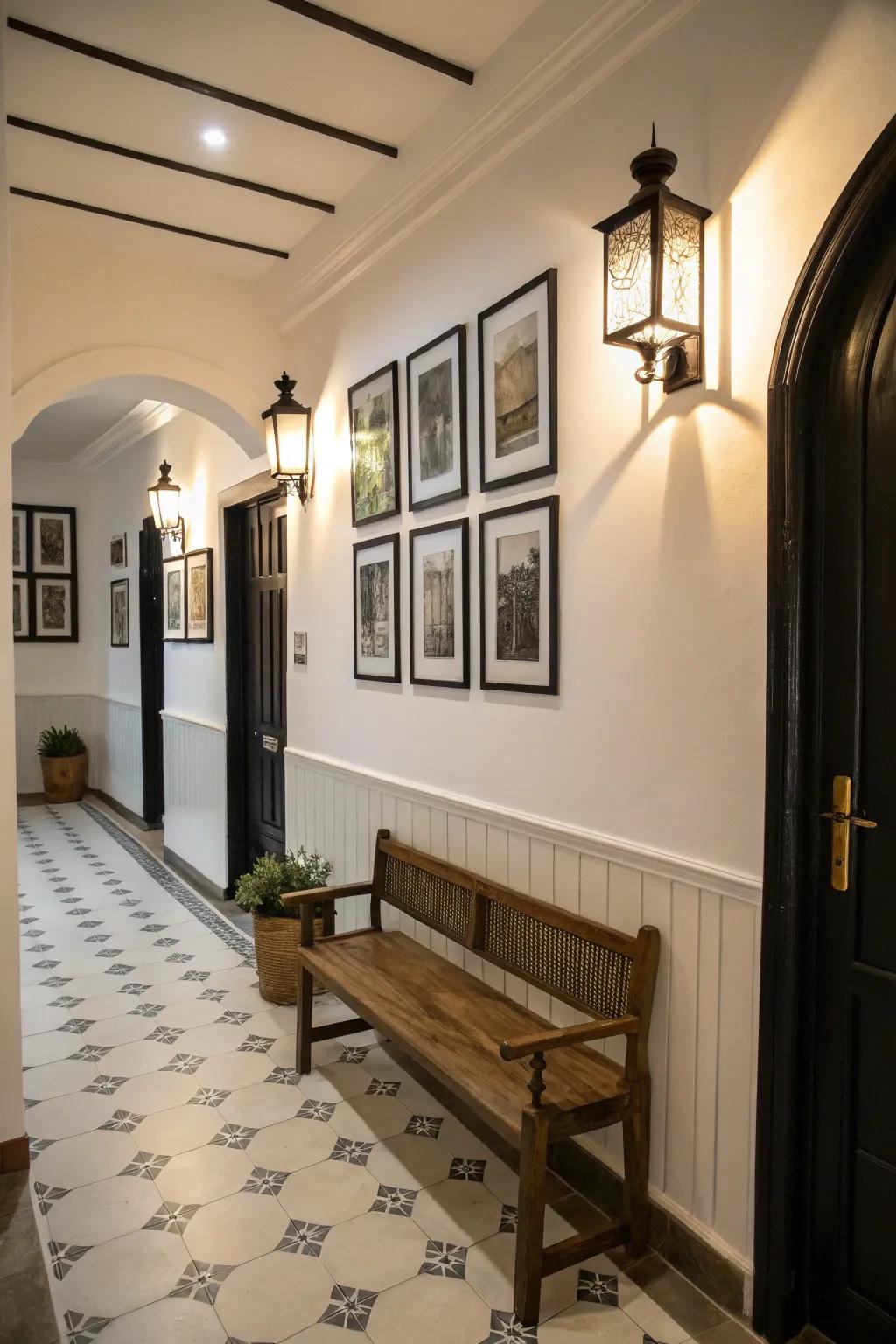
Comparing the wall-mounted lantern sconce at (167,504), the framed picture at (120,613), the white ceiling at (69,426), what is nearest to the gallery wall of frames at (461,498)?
the wall-mounted lantern sconce at (167,504)

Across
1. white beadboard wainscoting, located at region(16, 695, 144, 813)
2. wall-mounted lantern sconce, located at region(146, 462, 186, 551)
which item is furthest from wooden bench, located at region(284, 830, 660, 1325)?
white beadboard wainscoting, located at region(16, 695, 144, 813)

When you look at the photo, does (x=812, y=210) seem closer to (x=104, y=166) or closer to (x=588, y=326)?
(x=588, y=326)

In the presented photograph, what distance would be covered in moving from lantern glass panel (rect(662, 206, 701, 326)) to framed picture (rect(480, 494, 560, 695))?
0.64 m

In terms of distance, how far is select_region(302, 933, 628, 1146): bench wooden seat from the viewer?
6.94ft

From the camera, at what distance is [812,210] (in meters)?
1.79

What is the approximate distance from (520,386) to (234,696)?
9.88 ft

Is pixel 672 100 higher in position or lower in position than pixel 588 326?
higher

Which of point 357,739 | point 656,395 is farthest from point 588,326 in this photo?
point 357,739

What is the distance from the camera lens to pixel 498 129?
105 inches

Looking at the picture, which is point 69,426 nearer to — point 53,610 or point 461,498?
point 53,610

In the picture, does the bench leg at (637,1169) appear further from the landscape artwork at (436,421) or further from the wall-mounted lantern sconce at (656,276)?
the landscape artwork at (436,421)

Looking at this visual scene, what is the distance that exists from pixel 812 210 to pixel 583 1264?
2.48 metres

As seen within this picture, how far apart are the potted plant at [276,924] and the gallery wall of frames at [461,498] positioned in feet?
3.02

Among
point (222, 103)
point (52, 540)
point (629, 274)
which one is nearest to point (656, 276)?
point (629, 274)
